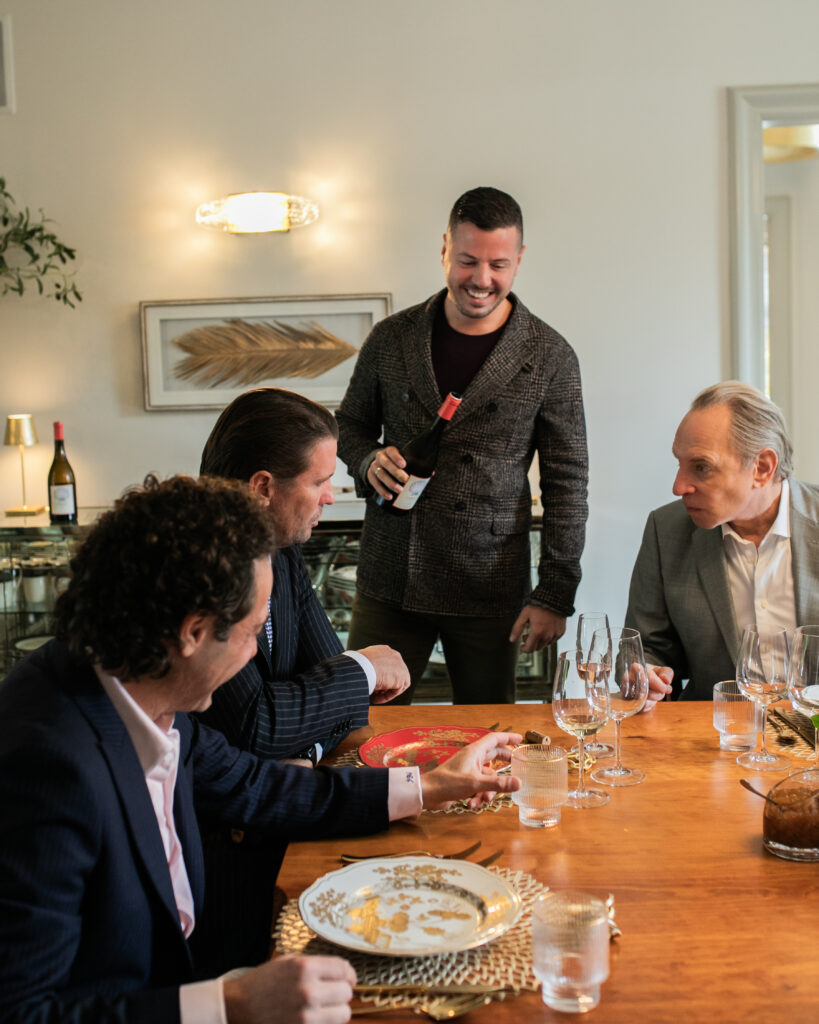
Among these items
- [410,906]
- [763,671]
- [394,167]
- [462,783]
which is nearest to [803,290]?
[394,167]

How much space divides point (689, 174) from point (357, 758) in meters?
3.20

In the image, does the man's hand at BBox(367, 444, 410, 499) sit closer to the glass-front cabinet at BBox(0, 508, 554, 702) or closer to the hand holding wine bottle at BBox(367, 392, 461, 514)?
the hand holding wine bottle at BBox(367, 392, 461, 514)

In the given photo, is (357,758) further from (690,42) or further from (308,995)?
(690,42)

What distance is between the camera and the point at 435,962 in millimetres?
1104

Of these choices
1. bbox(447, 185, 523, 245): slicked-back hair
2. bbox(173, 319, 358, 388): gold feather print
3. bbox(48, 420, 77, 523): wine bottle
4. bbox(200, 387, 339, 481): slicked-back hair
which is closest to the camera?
bbox(200, 387, 339, 481): slicked-back hair

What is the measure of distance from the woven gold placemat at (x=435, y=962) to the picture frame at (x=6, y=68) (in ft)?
12.8

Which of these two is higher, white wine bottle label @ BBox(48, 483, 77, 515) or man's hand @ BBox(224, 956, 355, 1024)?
white wine bottle label @ BBox(48, 483, 77, 515)

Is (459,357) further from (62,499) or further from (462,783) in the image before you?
(62,499)

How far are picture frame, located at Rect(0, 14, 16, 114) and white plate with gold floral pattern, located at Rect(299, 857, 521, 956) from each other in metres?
3.82

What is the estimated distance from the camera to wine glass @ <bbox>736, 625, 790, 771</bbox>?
5.55 ft

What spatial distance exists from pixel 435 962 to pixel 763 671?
0.84 meters

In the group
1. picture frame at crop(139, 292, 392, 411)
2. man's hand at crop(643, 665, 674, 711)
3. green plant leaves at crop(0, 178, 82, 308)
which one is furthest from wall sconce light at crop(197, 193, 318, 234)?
man's hand at crop(643, 665, 674, 711)

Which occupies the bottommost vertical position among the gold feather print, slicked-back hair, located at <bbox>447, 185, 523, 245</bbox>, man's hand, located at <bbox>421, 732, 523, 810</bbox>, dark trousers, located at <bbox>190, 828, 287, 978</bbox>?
dark trousers, located at <bbox>190, 828, 287, 978</bbox>

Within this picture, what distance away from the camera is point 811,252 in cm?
600
